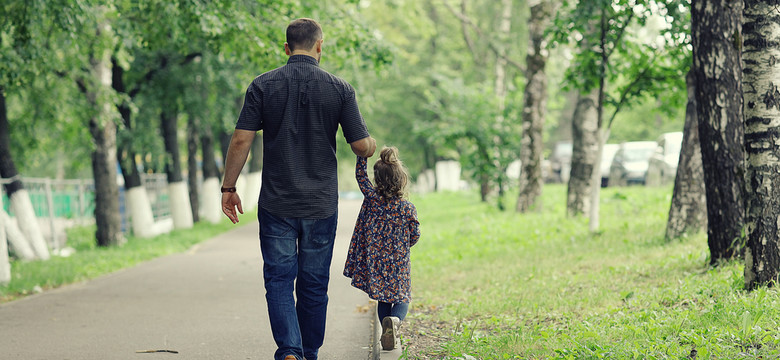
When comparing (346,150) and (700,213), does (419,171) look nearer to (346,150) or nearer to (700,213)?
(346,150)

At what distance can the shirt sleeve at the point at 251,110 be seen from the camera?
445 cm

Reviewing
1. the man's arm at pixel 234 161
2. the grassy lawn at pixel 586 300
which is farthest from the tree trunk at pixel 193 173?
the man's arm at pixel 234 161

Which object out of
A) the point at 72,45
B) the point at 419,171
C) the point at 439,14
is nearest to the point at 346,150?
the point at 439,14

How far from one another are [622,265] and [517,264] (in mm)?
1572

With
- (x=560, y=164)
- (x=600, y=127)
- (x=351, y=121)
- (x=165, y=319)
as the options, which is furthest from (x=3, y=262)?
(x=560, y=164)

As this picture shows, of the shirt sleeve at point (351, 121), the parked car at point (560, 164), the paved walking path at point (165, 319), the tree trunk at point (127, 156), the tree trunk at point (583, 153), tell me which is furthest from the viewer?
the parked car at point (560, 164)

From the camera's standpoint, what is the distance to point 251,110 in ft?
14.6

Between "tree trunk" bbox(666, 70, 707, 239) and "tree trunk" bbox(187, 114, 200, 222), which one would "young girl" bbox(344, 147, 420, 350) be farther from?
"tree trunk" bbox(187, 114, 200, 222)

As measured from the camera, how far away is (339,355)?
5809 millimetres

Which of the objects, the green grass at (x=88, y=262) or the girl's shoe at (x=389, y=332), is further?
the green grass at (x=88, y=262)

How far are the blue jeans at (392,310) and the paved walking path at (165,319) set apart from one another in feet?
1.82

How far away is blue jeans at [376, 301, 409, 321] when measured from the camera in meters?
5.25

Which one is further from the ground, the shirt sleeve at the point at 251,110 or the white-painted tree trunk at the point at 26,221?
the shirt sleeve at the point at 251,110

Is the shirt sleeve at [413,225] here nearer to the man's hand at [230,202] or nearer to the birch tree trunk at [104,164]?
the man's hand at [230,202]
